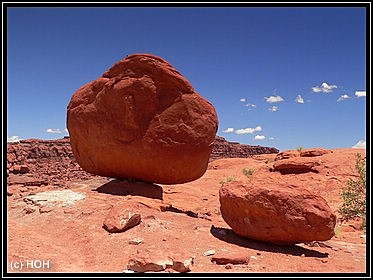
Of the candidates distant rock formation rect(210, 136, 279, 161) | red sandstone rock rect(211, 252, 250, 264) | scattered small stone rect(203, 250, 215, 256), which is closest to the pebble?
scattered small stone rect(203, 250, 215, 256)

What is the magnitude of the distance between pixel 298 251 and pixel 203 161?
176 inches

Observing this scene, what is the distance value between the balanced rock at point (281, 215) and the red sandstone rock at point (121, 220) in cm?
207

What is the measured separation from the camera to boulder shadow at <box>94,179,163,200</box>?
1002cm

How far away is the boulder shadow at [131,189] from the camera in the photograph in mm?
10022

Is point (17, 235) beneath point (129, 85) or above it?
beneath

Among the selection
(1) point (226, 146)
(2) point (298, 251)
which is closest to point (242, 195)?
(2) point (298, 251)

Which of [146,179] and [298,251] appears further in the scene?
[146,179]

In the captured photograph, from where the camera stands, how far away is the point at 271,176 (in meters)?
19.7

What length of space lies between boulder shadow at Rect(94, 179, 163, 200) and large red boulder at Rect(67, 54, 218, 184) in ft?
0.81

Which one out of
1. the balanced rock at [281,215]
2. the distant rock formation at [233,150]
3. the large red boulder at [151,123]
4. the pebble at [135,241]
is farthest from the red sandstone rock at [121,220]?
the distant rock formation at [233,150]

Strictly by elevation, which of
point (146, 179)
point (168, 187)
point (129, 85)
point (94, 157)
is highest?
point (129, 85)

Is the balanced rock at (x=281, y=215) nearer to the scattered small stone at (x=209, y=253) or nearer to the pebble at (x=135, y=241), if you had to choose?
the scattered small stone at (x=209, y=253)
